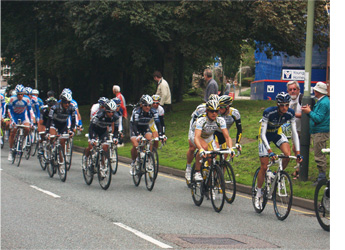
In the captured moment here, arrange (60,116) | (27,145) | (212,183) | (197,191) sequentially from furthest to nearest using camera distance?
(27,145) < (60,116) < (197,191) < (212,183)

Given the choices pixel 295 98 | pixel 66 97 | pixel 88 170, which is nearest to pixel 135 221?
pixel 88 170

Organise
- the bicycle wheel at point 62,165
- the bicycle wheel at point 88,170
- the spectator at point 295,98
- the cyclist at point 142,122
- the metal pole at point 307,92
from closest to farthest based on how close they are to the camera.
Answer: the metal pole at point 307,92
the spectator at point 295,98
the cyclist at point 142,122
the bicycle wheel at point 88,170
the bicycle wheel at point 62,165

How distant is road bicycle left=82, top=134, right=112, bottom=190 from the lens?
1164 cm

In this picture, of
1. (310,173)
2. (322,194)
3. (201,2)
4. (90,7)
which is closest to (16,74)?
(90,7)

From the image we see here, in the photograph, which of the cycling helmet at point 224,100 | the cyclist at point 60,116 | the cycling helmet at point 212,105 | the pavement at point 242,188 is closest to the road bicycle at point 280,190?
the pavement at point 242,188

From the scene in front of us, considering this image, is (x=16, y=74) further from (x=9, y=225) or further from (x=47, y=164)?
(x=9, y=225)

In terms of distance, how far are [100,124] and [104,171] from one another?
1.12 meters

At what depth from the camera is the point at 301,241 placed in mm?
6879

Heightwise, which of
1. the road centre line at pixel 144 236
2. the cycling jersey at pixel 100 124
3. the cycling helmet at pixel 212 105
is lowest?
the road centre line at pixel 144 236

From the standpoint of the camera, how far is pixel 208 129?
9.90 meters

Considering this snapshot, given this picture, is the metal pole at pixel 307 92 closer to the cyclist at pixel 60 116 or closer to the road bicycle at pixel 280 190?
the road bicycle at pixel 280 190

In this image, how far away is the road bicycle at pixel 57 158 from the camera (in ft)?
43.1

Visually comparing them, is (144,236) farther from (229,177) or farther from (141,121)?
(141,121)

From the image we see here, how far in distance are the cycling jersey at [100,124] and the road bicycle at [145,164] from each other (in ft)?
2.73
